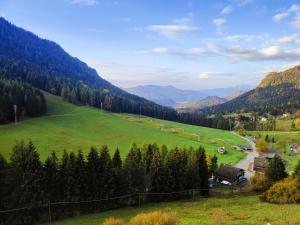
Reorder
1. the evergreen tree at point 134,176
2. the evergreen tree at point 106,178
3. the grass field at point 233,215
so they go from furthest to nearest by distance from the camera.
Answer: the evergreen tree at point 134,176, the evergreen tree at point 106,178, the grass field at point 233,215

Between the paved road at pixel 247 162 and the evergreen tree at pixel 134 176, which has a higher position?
the evergreen tree at pixel 134 176

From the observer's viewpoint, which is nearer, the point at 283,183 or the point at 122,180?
the point at 283,183

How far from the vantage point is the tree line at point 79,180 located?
4319cm

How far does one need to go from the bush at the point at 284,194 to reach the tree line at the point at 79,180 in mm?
15296

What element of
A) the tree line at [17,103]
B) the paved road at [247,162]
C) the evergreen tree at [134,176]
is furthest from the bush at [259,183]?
the tree line at [17,103]

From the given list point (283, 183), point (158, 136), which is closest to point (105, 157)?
point (283, 183)

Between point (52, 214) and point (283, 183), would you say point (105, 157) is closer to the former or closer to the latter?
point (52, 214)

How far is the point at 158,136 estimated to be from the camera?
13088 centimetres

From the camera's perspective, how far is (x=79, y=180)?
4806 cm

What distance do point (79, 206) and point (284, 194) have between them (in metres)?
30.0

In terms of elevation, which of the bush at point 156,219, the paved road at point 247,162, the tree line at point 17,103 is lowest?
the paved road at point 247,162

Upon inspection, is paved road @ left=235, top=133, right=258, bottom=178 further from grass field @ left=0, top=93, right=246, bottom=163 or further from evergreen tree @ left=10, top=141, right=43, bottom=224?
evergreen tree @ left=10, top=141, right=43, bottom=224

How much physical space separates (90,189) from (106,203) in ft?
10.7

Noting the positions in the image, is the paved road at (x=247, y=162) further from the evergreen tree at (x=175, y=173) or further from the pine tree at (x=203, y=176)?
the evergreen tree at (x=175, y=173)
